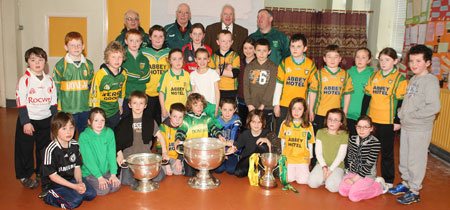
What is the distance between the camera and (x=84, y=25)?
6809mm

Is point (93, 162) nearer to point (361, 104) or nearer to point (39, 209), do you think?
point (39, 209)

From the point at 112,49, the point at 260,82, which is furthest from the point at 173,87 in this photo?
the point at 260,82

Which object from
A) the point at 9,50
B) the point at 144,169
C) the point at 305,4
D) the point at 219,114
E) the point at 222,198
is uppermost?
the point at 305,4

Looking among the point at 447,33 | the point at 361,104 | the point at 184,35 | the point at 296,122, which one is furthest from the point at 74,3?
the point at 447,33

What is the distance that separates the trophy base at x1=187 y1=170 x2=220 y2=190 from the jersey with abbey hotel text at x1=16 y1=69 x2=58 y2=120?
5.10ft

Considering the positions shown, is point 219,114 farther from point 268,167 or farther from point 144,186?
point 144,186

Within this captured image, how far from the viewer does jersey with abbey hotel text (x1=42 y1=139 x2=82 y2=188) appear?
8.86 feet

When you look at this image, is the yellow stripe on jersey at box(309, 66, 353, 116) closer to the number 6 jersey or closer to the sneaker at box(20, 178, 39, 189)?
the number 6 jersey

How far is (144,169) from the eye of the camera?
3.04 meters

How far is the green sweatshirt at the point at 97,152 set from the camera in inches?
117

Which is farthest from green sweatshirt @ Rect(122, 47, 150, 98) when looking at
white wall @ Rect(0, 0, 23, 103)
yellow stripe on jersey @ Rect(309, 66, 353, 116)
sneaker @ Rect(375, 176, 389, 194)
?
white wall @ Rect(0, 0, 23, 103)

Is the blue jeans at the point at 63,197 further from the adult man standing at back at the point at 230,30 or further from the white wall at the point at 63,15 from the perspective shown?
the white wall at the point at 63,15

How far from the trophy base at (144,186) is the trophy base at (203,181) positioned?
364mm

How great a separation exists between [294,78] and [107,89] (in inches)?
80.8
